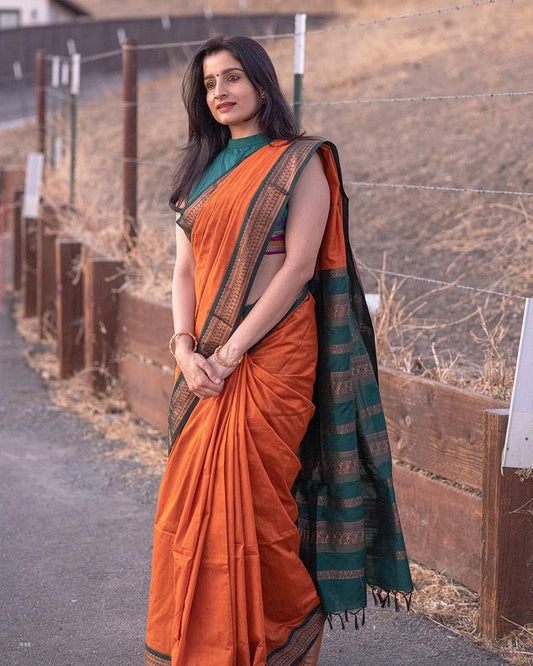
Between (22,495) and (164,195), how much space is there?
6852mm

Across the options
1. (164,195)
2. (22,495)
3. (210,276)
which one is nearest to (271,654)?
(210,276)

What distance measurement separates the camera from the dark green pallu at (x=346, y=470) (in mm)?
3273

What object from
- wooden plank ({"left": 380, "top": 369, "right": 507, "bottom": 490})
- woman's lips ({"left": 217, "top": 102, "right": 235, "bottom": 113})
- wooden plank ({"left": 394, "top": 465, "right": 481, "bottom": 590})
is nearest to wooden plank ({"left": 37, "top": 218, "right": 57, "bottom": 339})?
wooden plank ({"left": 380, "top": 369, "right": 507, "bottom": 490})

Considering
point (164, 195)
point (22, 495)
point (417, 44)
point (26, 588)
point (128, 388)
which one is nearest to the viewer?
point (26, 588)

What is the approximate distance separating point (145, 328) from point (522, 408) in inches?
134

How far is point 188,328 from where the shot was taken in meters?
3.38

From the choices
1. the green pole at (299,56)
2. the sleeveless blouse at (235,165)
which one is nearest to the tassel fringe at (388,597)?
the sleeveless blouse at (235,165)

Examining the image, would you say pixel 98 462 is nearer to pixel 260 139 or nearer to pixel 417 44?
pixel 260 139

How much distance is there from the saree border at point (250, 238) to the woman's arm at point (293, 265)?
0.04 meters

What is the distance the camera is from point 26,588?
4.32 m

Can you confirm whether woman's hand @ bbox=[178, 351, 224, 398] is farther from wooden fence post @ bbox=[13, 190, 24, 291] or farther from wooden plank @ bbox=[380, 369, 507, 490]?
wooden fence post @ bbox=[13, 190, 24, 291]

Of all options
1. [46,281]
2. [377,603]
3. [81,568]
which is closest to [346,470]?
[377,603]

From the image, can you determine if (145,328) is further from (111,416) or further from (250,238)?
(250,238)

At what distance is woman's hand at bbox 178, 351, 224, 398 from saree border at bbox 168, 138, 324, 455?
65 millimetres
